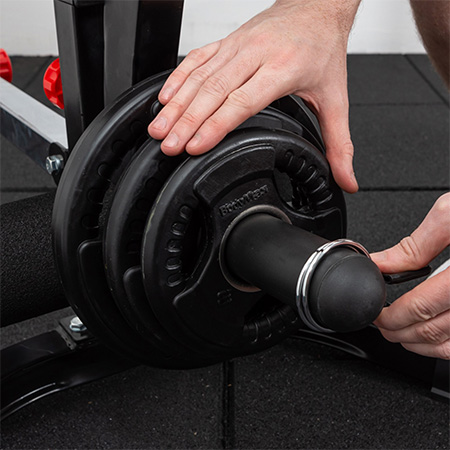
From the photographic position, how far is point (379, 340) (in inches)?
39.6

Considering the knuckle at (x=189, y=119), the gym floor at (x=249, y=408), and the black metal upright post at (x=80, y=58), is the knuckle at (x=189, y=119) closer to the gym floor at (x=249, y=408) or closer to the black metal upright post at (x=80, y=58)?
the black metal upright post at (x=80, y=58)

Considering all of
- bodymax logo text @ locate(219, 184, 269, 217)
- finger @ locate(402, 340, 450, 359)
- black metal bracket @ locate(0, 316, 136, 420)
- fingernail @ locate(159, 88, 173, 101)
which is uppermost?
fingernail @ locate(159, 88, 173, 101)

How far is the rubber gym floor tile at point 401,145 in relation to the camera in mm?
1756

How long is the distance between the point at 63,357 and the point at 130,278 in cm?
39

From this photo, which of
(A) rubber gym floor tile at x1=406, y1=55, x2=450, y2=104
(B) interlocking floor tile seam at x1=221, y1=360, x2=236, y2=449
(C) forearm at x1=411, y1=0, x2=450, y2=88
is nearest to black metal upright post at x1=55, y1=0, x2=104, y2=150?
(B) interlocking floor tile seam at x1=221, y1=360, x2=236, y2=449

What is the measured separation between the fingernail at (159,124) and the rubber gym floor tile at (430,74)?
189 cm

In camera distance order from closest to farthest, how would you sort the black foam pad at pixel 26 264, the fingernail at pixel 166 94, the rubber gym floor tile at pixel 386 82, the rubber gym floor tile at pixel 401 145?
1. the fingernail at pixel 166 94
2. the black foam pad at pixel 26 264
3. the rubber gym floor tile at pixel 401 145
4. the rubber gym floor tile at pixel 386 82

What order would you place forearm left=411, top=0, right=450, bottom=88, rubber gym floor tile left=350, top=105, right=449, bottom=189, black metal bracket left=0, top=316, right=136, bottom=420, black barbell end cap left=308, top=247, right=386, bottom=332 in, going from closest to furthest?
black barbell end cap left=308, top=247, right=386, bottom=332 < black metal bracket left=0, top=316, right=136, bottom=420 < forearm left=411, top=0, right=450, bottom=88 < rubber gym floor tile left=350, top=105, right=449, bottom=189

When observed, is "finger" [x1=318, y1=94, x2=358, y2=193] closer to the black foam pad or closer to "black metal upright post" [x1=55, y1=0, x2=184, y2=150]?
"black metal upright post" [x1=55, y1=0, x2=184, y2=150]

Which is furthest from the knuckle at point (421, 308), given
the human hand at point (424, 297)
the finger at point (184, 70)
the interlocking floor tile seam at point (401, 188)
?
the interlocking floor tile seam at point (401, 188)

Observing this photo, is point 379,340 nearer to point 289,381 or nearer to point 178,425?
point 289,381

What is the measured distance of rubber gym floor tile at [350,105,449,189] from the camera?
1756 millimetres

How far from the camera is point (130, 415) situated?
94 cm

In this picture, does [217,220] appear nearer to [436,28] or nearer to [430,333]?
[430,333]
